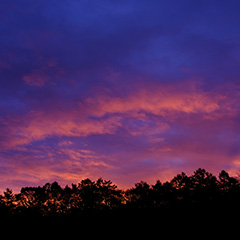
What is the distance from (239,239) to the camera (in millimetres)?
21625

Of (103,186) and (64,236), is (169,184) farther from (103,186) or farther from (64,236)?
(64,236)

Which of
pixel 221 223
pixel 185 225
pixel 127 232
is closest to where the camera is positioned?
pixel 221 223

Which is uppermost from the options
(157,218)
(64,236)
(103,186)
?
(103,186)

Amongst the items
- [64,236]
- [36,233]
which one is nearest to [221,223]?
[64,236]

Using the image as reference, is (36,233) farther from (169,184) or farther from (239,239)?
(169,184)

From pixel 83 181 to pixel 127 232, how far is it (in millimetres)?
32323

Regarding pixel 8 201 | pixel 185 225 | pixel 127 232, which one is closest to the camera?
pixel 185 225

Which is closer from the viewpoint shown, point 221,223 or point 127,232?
point 221,223

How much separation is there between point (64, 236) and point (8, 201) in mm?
28157

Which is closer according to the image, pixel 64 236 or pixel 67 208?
pixel 64 236

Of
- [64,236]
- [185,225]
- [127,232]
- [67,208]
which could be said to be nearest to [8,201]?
[67,208]

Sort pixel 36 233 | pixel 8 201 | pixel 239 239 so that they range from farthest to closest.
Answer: pixel 8 201
pixel 36 233
pixel 239 239

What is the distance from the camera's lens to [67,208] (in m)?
53.3

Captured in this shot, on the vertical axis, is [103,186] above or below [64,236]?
above
